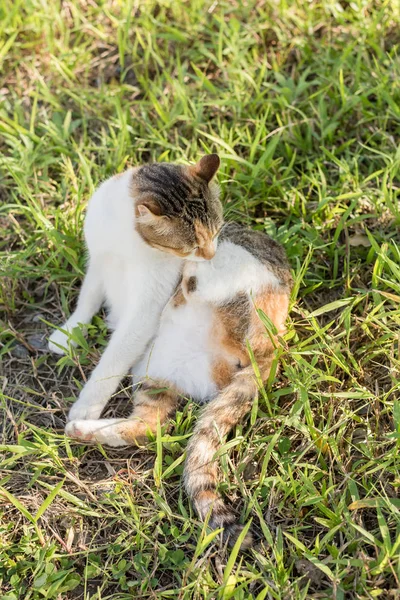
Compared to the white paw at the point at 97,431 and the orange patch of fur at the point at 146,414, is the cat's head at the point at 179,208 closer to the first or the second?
the orange patch of fur at the point at 146,414

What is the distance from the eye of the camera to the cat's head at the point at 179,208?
2.78 m

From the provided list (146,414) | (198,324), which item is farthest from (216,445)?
(198,324)

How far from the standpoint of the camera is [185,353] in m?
2.89

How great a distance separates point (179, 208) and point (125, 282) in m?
0.50

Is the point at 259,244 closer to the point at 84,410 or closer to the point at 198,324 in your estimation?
the point at 198,324

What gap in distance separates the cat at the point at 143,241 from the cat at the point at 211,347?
0.25 feet

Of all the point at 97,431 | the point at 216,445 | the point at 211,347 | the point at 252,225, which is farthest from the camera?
the point at 252,225

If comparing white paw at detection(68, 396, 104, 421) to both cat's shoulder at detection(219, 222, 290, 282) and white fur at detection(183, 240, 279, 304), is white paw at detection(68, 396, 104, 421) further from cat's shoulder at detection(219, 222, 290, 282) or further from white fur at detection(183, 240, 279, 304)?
cat's shoulder at detection(219, 222, 290, 282)

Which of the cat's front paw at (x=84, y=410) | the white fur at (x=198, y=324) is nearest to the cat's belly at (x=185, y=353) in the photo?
the white fur at (x=198, y=324)

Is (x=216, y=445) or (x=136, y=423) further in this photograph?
(x=136, y=423)

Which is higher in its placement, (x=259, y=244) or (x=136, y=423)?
(x=259, y=244)

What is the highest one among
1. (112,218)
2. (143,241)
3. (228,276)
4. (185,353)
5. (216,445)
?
(112,218)

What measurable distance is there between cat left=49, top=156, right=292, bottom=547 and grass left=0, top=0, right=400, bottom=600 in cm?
11

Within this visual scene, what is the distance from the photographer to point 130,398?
300 cm
